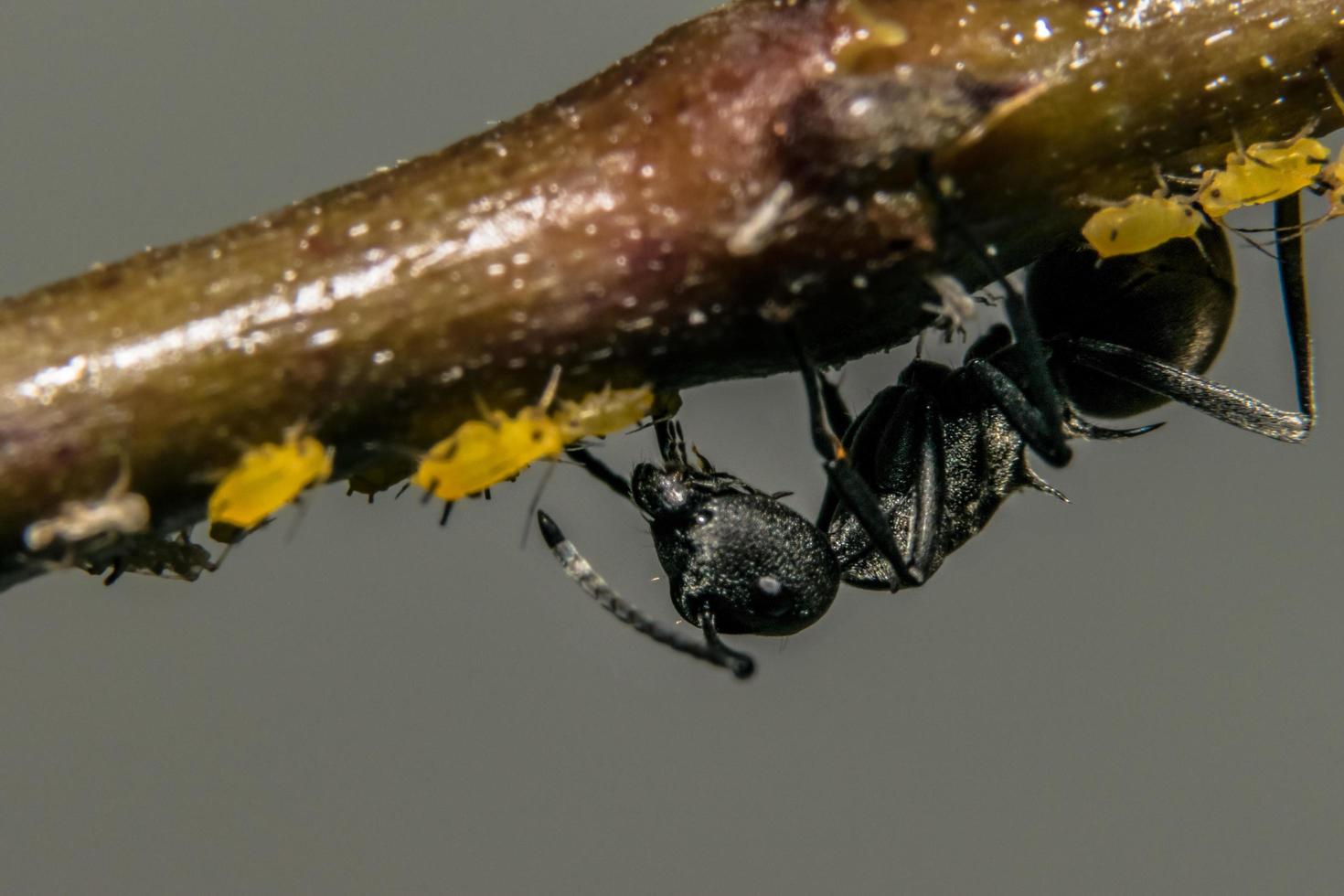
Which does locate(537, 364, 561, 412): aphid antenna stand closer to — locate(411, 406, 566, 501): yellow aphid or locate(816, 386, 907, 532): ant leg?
locate(411, 406, 566, 501): yellow aphid

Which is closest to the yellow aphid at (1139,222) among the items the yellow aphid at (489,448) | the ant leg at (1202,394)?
the yellow aphid at (489,448)

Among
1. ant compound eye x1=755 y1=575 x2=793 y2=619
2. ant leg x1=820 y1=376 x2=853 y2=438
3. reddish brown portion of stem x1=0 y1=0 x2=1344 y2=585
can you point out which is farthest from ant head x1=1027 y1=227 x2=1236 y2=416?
reddish brown portion of stem x1=0 y1=0 x2=1344 y2=585

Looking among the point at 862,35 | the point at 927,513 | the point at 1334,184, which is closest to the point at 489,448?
the point at 862,35

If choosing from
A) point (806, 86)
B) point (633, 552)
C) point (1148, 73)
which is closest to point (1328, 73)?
point (1148, 73)

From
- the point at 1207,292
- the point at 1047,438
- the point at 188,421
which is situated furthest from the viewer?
the point at 1207,292

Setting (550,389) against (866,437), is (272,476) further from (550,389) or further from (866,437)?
(866,437)

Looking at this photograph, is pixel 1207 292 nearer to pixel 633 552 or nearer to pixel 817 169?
pixel 633 552

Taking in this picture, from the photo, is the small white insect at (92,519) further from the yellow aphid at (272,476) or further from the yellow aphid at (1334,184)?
the yellow aphid at (1334,184)
